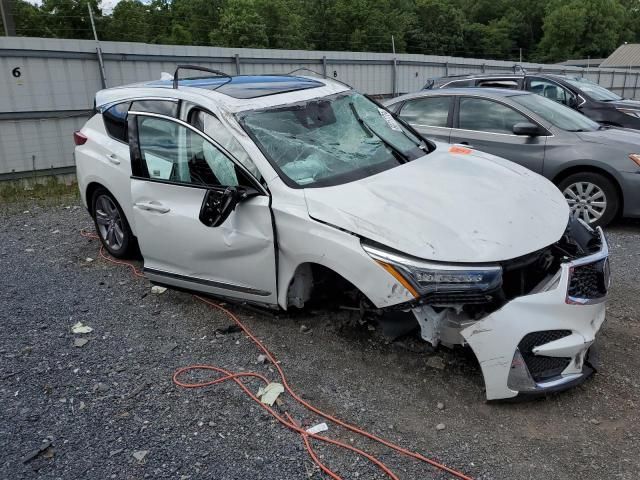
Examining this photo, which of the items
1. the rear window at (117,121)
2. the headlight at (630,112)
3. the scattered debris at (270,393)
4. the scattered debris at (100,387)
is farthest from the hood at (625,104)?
the scattered debris at (100,387)

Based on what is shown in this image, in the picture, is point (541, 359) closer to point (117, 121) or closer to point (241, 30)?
point (117, 121)

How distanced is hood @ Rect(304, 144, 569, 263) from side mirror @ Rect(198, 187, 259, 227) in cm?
45

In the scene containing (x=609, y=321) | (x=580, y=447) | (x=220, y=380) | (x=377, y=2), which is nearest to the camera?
(x=580, y=447)

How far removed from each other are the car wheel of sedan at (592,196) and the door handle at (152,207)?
4472 millimetres

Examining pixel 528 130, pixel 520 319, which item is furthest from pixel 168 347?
pixel 528 130

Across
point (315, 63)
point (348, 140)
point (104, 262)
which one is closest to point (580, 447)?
point (348, 140)

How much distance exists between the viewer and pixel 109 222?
17.7 ft

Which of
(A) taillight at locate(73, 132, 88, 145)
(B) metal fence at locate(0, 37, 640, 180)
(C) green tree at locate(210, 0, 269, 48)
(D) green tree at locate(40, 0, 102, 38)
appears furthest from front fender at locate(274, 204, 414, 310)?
(C) green tree at locate(210, 0, 269, 48)

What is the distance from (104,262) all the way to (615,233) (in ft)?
18.1

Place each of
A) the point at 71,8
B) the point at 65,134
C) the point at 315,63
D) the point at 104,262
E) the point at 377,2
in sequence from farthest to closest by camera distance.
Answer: the point at 377,2 < the point at 71,8 < the point at 315,63 < the point at 65,134 < the point at 104,262

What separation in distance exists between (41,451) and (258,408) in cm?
116

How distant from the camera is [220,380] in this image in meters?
3.33

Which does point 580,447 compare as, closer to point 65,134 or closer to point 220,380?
point 220,380

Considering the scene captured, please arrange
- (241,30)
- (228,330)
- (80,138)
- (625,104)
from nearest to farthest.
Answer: (228,330) → (80,138) → (625,104) → (241,30)
